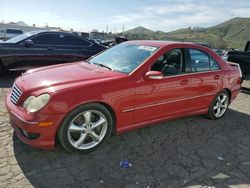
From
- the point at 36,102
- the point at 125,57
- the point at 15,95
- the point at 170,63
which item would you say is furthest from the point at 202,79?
the point at 15,95

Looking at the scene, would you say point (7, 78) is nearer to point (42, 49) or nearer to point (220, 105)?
point (42, 49)

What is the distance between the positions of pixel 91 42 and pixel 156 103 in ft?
17.5

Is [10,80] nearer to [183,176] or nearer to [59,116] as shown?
[59,116]

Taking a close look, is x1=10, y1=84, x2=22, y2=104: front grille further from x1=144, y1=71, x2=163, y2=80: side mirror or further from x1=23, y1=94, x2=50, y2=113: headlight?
x1=144, y1=71, x2=163, y2=80: side mirror

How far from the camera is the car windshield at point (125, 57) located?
408cm

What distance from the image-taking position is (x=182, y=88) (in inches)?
175

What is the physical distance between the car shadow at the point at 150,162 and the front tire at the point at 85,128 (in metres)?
0.15

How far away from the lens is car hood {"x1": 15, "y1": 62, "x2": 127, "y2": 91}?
11.2 feet

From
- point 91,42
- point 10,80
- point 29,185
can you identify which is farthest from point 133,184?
point 91,42

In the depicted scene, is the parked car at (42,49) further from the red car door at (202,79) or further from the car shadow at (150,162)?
the red car door at (202,79)

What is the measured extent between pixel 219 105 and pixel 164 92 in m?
1.86

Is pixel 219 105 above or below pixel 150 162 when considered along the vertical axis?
above

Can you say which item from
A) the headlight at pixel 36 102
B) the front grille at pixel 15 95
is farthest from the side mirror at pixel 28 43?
the headlight at pixel 36 102

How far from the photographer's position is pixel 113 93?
3588mm
